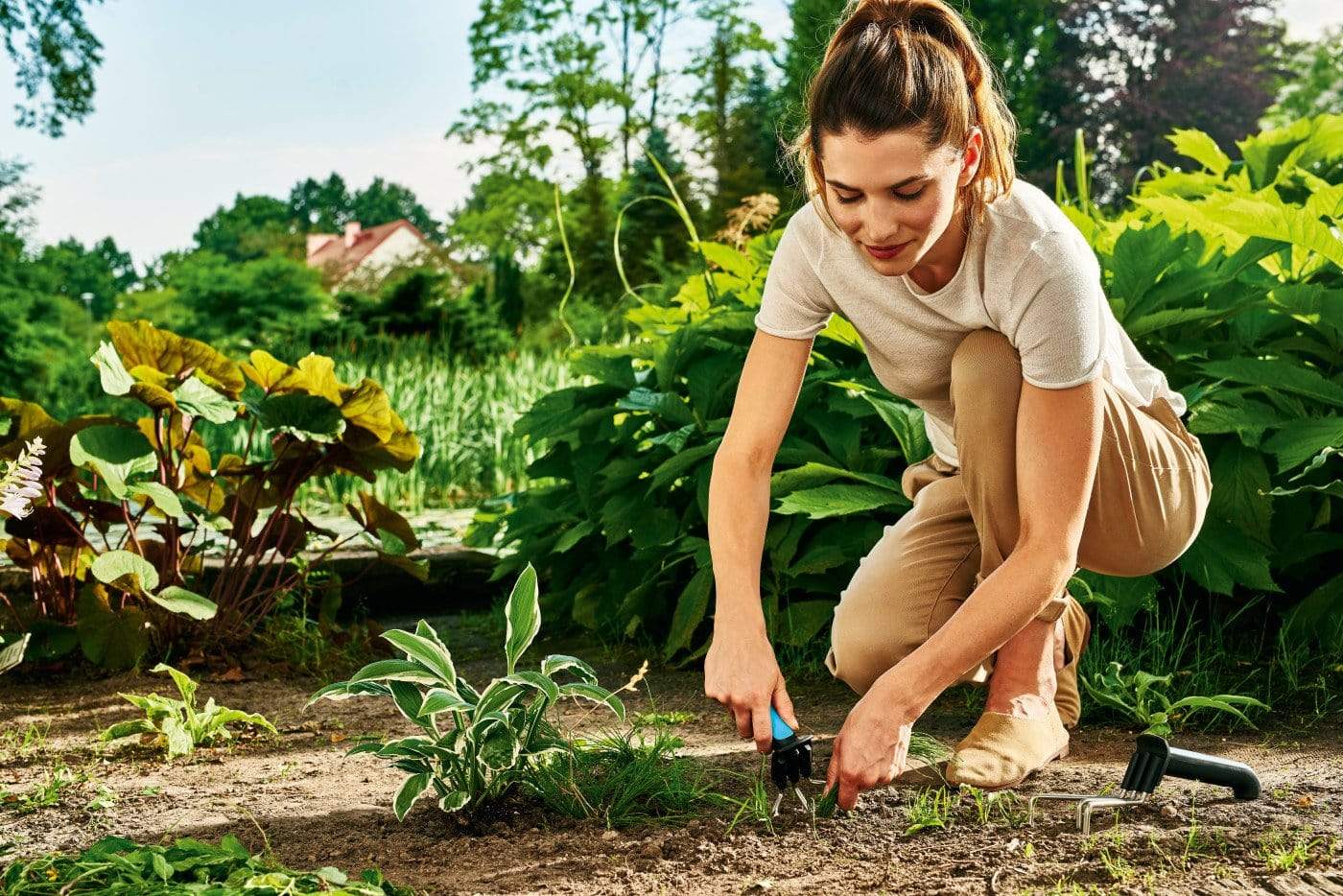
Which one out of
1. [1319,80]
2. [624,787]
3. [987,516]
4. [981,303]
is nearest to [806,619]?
[987,516]

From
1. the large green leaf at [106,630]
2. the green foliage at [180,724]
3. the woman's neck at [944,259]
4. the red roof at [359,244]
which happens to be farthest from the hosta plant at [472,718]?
the red roof at [359,244]

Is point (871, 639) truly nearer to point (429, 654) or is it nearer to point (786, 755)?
point (786, 755)

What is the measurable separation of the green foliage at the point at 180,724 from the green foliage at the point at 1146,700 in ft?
5.69

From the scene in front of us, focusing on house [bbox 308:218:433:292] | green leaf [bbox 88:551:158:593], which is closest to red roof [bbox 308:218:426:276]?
→ house [bbox 308:218:433:292]

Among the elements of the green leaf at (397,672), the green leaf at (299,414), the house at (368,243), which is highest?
the house at (368,243)

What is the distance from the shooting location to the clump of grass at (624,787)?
6.13 feet

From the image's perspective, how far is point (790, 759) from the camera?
5.91 feet

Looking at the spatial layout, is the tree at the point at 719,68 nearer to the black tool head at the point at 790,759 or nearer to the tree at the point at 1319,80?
the tree at the point at 1319,80

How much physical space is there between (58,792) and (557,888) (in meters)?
1.09

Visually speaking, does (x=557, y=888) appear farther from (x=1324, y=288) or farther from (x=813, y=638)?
(x=1324, y=288)

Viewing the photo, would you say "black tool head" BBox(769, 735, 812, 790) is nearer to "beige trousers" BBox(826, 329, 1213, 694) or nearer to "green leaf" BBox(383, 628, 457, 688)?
"beige trousers" BBox(826, 329, 1213, 694)

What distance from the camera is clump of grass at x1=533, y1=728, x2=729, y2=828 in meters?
1.87

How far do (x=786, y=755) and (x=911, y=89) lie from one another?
3.28 feet

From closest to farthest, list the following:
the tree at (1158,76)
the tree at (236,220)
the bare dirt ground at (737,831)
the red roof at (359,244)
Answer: the bare dirt ground at (737,831) → the tree at (1158,76) → the red roof at (359,244) → the tree at (236,220)
